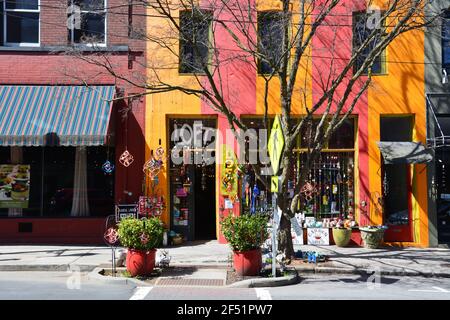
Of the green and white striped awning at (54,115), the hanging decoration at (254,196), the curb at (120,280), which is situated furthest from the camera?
the hanging decoration at (254,196)

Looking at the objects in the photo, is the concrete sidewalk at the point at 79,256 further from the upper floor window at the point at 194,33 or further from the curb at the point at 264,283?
the upper floor window at the point at 194,33

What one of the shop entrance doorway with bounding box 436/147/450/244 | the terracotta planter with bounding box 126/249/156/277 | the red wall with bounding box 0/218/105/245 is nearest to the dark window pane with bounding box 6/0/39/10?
the red wall with bounding box 0/218/105/245

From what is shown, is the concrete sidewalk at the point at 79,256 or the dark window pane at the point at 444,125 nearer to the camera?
the concrete sidewalk at the point at 79,256

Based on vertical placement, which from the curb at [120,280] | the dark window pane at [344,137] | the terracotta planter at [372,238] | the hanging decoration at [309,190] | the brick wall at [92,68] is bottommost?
the curb at [120,280]

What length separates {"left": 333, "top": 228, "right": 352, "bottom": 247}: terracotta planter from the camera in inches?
575

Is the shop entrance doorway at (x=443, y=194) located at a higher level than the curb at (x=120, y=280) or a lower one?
higher

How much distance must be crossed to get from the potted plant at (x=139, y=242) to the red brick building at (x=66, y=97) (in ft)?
14.1

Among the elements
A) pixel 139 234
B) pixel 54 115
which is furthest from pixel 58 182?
pixel 139 234

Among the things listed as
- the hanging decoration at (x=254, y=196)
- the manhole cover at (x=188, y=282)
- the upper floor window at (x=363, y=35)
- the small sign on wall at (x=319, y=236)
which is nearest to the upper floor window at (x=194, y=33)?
the hanging decoration at (x=254, y=196)

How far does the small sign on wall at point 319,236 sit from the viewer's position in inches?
586

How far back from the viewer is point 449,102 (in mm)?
15031

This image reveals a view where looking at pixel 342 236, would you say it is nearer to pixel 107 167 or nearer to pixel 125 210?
pixel 125 210
